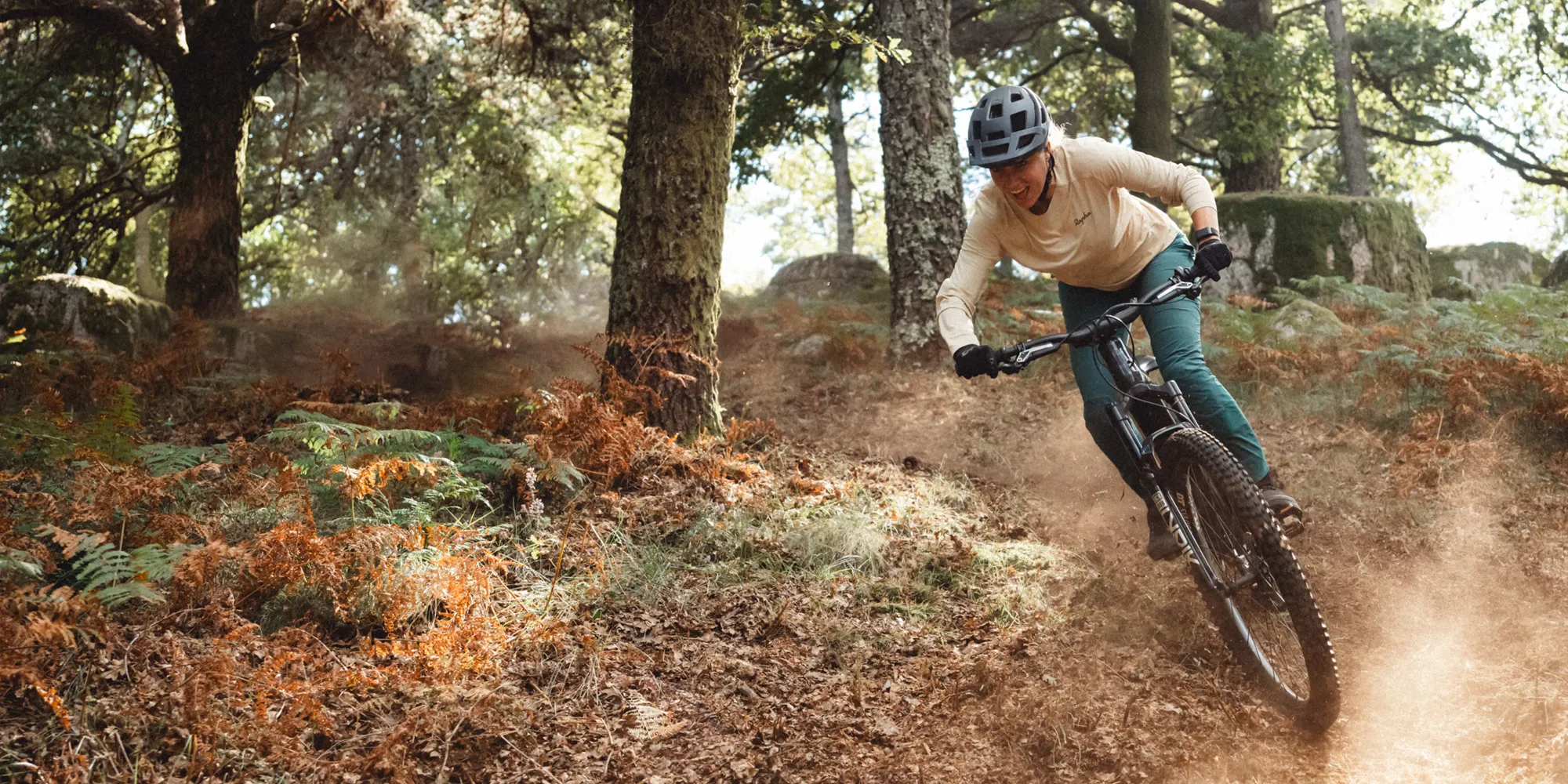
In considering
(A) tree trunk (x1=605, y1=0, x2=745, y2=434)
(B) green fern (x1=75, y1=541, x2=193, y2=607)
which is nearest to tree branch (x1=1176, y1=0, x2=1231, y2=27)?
(A) tree trunk (x1=605, y1=0, x2=745, y2=434)

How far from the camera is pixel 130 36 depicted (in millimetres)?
11625

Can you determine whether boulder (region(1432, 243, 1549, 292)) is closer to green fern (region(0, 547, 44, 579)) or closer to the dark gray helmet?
the dark gray helmet

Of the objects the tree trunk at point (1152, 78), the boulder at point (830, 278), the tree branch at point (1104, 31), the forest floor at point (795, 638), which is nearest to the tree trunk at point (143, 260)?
the boulder at point (830, 278)

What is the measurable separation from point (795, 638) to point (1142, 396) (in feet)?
6.34

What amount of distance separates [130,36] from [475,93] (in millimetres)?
4659

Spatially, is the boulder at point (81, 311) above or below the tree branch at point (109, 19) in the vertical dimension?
below

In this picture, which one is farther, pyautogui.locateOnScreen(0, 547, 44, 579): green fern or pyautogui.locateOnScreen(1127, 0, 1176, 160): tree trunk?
pyautogui.locateOnScreen(1127, 0, 1176, 160): tree trunk

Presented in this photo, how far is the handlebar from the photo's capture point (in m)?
4.39

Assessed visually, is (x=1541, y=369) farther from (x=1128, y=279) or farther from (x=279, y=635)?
(x=279, y=635)

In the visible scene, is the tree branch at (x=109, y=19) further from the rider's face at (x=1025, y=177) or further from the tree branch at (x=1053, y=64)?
the tree branch at (x=1053, y=64)

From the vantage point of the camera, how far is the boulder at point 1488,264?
16.8 meters

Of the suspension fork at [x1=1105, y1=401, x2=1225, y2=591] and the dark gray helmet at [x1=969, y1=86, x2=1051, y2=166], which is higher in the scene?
the dark gray helmet at [x1=969, y1=86, x2=1051, y2=166]

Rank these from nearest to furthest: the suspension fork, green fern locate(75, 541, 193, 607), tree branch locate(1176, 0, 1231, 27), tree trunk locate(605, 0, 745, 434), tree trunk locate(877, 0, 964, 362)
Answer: green fern locate(75, 541, 193, 607) → the suspension fork → tree trunk locate(605, 0, 745, 434) → tree trunk locate(877, 0, 964, 362) → tree branch locate(1176, 0, 1231, 27)

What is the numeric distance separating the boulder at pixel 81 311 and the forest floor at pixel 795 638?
3.62 m
